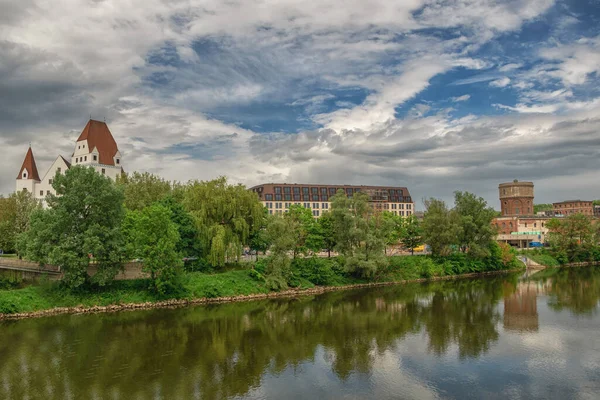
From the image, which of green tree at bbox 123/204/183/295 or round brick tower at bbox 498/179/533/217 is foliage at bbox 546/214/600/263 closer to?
round brick tower at bbox 498/179/533/217

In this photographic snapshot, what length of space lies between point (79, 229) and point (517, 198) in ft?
314

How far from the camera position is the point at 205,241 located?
47250 millimetres

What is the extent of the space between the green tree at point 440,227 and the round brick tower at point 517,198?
49.6m

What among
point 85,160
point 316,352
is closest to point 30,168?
point 85,160

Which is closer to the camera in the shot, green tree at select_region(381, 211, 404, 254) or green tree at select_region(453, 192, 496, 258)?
green tree at select_region(381, 211, 404, 254)

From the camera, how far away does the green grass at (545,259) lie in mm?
75625

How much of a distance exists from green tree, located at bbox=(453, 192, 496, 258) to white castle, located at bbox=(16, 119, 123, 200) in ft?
180

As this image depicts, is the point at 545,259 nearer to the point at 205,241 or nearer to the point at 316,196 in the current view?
the point at 316,196

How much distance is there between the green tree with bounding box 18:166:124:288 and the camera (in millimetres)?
38156

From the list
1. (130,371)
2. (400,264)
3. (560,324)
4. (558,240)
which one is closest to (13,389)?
(130,371)

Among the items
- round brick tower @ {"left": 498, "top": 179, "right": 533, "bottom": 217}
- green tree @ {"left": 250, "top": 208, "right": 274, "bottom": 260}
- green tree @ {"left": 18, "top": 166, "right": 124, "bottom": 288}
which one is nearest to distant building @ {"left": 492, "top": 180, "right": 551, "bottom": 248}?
round brick tower @ {"left": 498, "top": 179, "right": 533, "bottom": 217}

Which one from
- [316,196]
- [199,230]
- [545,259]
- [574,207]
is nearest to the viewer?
[199,230]

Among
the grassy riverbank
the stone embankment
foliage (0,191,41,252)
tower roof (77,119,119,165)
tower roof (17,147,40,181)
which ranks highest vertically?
tower roof (77,119,119,165)

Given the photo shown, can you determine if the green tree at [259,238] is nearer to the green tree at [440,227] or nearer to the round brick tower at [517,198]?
the green tree at [440,227]
